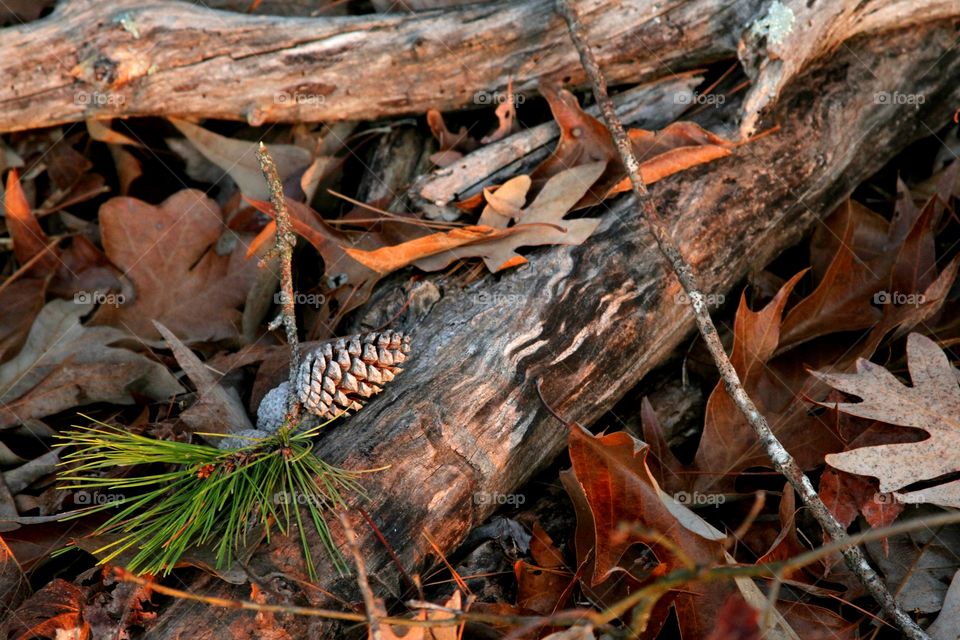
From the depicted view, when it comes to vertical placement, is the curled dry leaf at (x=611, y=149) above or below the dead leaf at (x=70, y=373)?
above

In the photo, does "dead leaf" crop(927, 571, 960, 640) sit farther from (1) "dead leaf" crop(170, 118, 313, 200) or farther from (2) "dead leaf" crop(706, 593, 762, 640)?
(1) "dead leaf" crop(170, 118, 313, 200)

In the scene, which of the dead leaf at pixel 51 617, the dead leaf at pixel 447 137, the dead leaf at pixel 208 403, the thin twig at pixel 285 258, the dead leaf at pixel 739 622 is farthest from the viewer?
the dead leaf at pixel 447 137

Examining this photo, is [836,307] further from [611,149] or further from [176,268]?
[176,268]

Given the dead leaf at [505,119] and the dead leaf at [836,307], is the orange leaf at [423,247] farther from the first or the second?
the dead leaf at [836,307]

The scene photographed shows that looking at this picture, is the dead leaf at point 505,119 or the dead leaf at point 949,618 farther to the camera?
the dead leaf at point 505,119

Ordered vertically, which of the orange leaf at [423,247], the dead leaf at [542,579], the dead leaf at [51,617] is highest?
the orange leaf at [423,247]

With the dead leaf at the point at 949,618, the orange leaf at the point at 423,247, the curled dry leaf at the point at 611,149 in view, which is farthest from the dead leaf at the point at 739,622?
the curled dry leaf at the point at 611,149

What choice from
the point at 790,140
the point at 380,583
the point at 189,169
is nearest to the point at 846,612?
the point at 380,583
